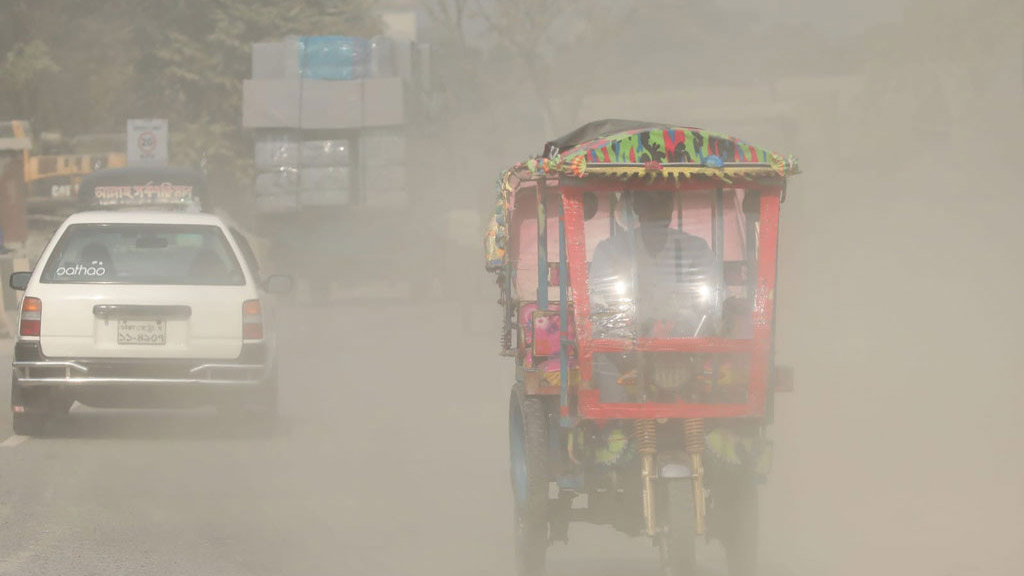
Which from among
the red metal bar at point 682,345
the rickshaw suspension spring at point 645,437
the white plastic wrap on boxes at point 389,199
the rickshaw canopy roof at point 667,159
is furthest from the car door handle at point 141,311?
the white plastic wrap on boxes at point 389,199

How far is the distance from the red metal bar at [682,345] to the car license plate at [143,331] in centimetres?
637

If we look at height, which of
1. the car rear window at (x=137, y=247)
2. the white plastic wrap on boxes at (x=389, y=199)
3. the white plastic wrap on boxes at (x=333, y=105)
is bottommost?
the car rear window at (x=137, y=247)

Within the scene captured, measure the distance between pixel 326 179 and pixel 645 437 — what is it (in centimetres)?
2636

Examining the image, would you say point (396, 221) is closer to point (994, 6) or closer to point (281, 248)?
point (281, 248)

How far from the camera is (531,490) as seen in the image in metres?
7.39

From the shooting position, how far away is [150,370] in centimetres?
1291

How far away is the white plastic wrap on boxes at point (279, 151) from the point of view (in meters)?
33.3

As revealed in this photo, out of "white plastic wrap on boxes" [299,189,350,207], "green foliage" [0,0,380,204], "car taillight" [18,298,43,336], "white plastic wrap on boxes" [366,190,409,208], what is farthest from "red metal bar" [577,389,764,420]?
"green foliage" [0,0,380,204]

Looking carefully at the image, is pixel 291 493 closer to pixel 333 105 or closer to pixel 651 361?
pixel 651 361

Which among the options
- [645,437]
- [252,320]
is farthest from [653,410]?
[252,320]

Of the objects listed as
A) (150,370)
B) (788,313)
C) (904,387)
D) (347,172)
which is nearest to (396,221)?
(347,172)

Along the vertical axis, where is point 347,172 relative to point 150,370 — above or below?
above

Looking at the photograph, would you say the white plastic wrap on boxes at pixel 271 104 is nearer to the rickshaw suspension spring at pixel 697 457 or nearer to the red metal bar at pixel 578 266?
the red metal bar at pixel 578 266

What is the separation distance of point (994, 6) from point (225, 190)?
23.1 meters
